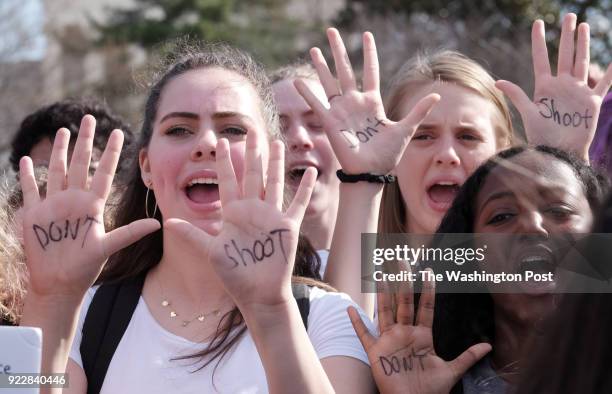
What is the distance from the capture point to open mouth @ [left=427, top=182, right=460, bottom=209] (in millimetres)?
3494

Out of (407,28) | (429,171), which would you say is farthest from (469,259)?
(407,28)

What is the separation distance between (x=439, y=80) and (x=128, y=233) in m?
1.71

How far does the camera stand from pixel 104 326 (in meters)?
2.62

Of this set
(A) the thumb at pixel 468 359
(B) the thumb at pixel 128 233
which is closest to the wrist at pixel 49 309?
(B) the thumb at pixel 128 233

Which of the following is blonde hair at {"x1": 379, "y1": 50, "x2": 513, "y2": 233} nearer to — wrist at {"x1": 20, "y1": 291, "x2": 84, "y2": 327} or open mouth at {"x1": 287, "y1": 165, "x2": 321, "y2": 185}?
open mouth at {"x1": 287, "y1": 165, "x2": 321, "y2": 185}

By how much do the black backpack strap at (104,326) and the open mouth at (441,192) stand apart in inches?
47.2

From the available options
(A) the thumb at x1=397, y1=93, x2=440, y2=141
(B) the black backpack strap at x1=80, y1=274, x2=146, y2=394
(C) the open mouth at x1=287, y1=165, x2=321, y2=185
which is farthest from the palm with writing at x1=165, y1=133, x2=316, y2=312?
(C) the open mouth at x1=287, y1=165, x2=321, y2=185

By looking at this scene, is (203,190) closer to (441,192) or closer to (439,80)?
(441,192)

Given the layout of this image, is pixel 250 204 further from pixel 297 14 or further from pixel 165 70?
pixel 297 14

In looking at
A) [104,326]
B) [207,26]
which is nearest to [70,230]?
[104,326]

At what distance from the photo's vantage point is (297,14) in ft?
78.5

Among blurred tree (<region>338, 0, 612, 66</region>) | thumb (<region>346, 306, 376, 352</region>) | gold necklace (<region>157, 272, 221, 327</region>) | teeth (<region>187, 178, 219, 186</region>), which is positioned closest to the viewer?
thumb (<region>346, 306, 376, 352</region>)

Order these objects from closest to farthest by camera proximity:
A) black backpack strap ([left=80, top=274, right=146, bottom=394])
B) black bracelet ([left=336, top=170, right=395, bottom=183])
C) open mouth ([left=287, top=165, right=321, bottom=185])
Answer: black backpack strap ([left=80, top=274, right=146, bottom=394]) < black bracelet ([left=336, top=170, right=395, bottom=183]) < open mouth ([left=287, top=165, right=321, bottom=185])

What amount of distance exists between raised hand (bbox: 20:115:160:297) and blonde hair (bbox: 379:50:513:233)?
1419 millimetres
